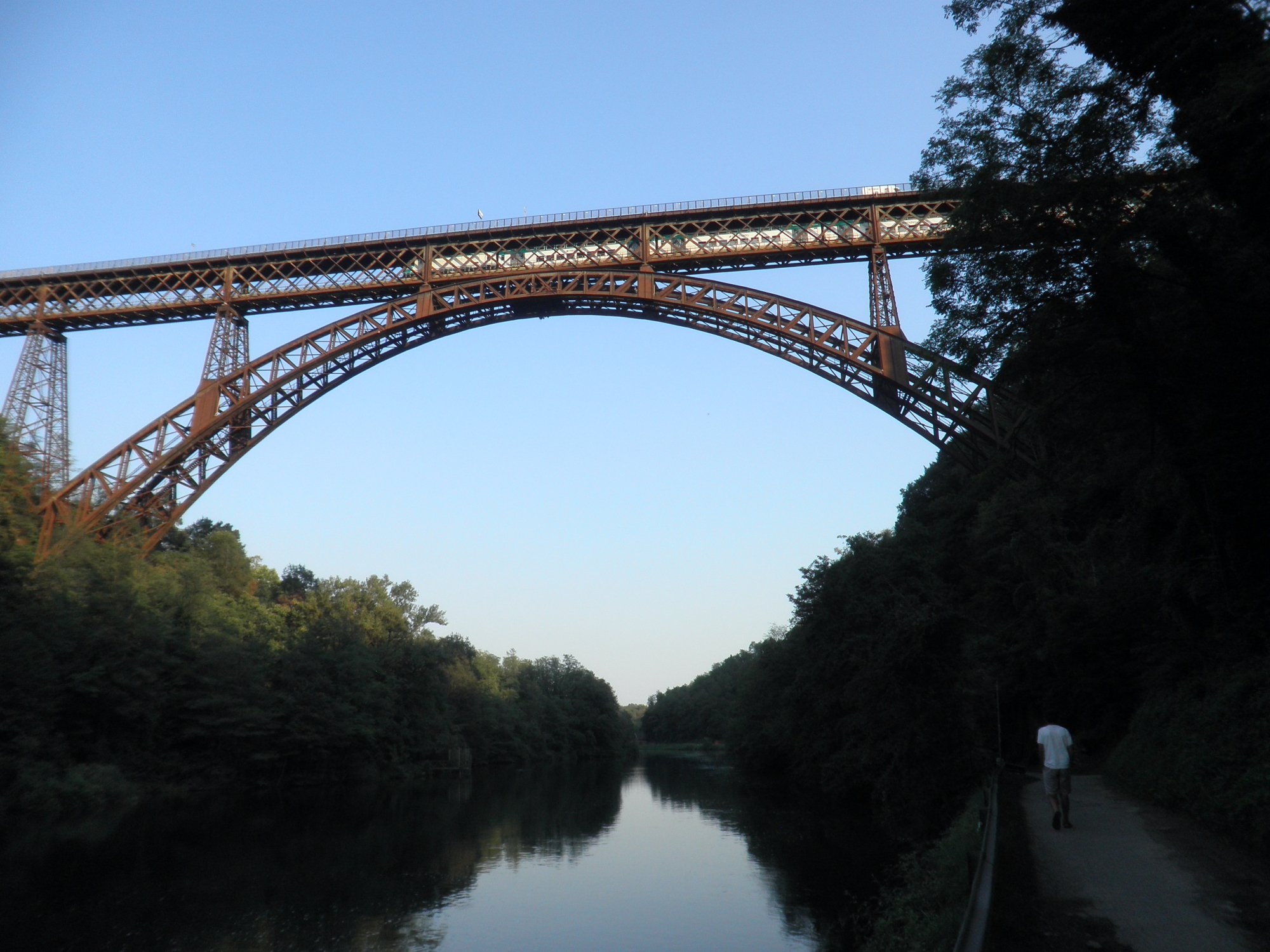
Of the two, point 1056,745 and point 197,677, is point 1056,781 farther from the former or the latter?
point 197,677

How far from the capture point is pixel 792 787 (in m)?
39.6

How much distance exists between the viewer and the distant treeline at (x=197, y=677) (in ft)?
85.1

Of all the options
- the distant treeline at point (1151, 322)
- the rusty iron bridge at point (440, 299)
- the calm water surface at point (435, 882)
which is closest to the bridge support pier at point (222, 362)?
the rusty iron bridge at point (440, 299)

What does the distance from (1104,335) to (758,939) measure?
10250 millimetres

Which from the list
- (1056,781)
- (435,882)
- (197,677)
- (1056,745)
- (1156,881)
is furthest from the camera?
(197,677)

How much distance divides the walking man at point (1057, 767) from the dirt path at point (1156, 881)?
0.75ft

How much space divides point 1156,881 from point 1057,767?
8.67 ft

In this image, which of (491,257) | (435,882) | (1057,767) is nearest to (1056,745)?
(1057,767)

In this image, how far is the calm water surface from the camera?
1381 centimetres

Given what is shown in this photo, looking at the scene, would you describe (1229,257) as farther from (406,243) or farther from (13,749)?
(13,749)

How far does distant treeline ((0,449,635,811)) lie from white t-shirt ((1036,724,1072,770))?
25.4m

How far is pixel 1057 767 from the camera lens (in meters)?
11.1

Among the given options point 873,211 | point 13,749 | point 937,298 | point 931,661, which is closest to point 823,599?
point 931,661

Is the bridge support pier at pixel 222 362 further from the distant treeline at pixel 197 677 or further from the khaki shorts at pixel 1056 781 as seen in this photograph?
the khaki shorts at pixel 1056 781
